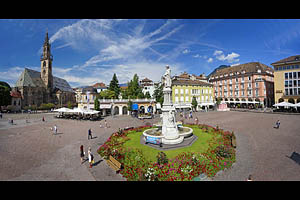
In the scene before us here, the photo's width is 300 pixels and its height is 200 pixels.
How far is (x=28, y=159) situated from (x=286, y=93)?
53.8 meters

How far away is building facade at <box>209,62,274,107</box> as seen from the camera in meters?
46.6

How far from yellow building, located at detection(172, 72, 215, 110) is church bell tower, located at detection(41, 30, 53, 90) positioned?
6325 cm

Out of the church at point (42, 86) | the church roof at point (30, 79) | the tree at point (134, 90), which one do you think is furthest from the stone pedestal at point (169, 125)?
the church roof at point (30, 79)

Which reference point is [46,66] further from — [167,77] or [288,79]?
[288,79]

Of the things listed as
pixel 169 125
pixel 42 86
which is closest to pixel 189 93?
pixel 169 125

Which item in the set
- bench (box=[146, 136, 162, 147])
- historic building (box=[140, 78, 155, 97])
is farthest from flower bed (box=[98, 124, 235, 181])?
historic building (box=[140, 78, 155, 97])

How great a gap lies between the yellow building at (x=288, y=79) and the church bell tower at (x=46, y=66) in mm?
90555

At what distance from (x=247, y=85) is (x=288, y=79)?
12622 millimetres
